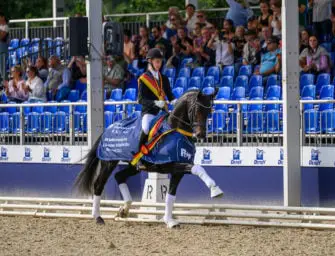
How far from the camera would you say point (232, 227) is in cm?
1491

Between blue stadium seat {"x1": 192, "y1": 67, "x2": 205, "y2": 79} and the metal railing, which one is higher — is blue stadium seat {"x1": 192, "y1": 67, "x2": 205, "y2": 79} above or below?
above

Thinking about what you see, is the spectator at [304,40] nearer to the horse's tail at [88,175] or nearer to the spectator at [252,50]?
the spectator at [252,50]

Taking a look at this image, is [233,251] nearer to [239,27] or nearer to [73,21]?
[73,21]

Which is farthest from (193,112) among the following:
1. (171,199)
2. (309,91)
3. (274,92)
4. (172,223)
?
(274,92)

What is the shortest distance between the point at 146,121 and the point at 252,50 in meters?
5.91

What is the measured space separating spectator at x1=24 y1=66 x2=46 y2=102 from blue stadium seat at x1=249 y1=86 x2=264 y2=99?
16.6 ft

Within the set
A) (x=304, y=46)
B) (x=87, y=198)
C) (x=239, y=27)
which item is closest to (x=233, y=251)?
(x=87, y=198)

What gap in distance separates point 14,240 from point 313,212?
417cm

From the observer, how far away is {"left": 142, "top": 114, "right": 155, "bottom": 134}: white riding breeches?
48.6 ft

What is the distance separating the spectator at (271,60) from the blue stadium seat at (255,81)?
0.98 ft

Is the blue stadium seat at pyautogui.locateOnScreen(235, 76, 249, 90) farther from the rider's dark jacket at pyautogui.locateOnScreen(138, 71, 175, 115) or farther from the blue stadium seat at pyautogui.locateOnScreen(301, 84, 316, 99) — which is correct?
the rider's dark jacket at pyautogui.locateOnScreen(138, 71, 175, 115)

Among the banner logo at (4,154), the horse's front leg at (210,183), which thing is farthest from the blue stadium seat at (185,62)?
the horse's front leg at (210,183)

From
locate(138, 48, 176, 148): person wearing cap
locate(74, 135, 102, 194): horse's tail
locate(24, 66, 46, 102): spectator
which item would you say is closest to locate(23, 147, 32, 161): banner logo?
locate(24, 66, 46, 102): spectator

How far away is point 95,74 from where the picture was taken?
56.7 feet
